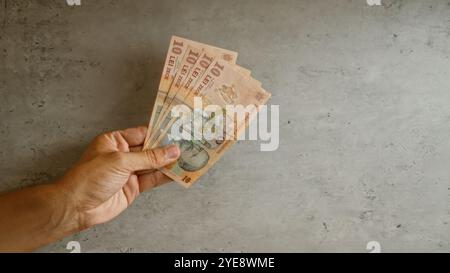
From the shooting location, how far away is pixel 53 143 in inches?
64.4

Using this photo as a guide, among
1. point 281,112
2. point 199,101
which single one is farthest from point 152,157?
point 281,112

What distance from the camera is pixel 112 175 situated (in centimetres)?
141

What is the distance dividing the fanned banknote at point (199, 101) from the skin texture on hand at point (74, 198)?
82 millimetres

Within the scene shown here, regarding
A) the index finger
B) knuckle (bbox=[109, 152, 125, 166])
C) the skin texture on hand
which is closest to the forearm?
the skin texture on hand

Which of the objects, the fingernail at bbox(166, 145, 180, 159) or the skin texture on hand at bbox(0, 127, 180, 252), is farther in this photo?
the fingernail at bbox(166, 145, 180, 159)

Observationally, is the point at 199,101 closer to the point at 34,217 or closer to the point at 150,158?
the point at 150,158

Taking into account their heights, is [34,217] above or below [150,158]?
below

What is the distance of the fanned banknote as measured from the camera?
1535 millimetres

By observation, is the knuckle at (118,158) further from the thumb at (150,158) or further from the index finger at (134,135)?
the index finger at (134,135)

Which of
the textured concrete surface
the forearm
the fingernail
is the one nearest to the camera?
the forearm

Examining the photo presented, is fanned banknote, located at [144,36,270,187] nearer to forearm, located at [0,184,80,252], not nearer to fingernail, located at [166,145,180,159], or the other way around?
fingernail, located at [166,145,180,159]

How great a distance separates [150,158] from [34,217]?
1.55ft

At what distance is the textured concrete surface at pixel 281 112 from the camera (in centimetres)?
162
